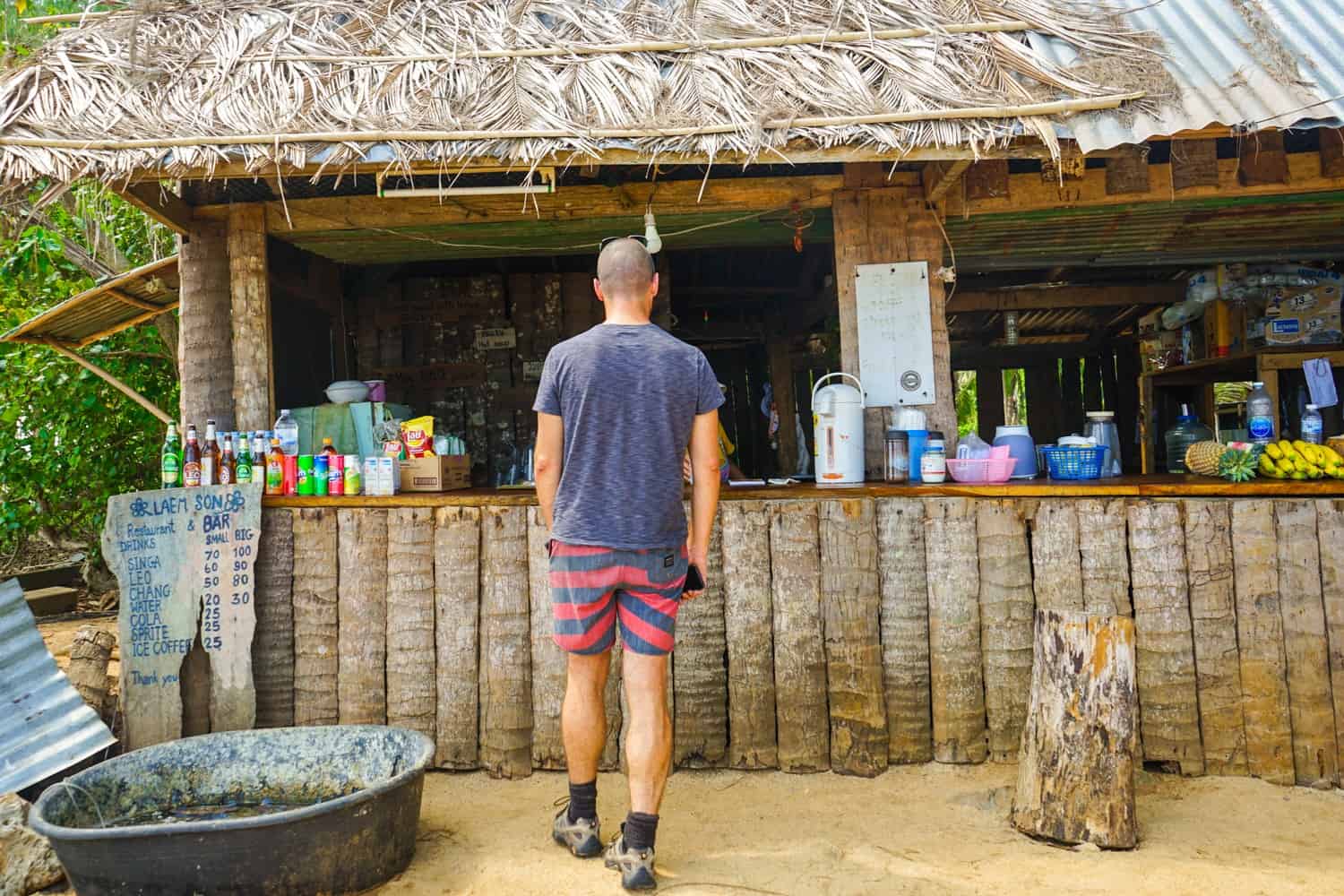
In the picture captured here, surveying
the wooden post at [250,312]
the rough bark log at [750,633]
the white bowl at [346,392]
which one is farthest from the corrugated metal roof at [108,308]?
the rough bark log at [750,633]

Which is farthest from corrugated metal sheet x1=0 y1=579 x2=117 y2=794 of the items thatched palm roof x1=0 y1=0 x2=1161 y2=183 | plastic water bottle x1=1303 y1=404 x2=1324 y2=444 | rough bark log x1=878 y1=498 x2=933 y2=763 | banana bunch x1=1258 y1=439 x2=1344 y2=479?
plastic water bottle x1=1303 y1=404 x2=1324 y2=444

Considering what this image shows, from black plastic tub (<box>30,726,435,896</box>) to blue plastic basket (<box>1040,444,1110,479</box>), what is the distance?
297 centimetres

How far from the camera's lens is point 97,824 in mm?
3270

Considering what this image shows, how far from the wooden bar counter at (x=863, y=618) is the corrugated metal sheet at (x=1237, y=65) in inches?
58.5

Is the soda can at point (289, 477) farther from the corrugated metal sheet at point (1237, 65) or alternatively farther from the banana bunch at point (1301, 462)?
the banana bunch at point (1301, 462)

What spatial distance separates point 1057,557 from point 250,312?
4.19 meters

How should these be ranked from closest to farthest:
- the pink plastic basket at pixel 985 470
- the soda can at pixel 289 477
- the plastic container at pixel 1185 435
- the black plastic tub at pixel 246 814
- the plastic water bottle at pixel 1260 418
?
the black plastic tub at pixel 246 814, the pink plastic basket at pixel 985 470, the plastic water bottle at pixel 1260 418, the soda can at pixel 289 477, the plastic container at pixel 1185 435

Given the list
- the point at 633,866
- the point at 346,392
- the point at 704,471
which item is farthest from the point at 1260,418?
the point at 346,392

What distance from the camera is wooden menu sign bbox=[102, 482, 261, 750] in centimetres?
423

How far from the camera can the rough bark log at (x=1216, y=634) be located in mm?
3828

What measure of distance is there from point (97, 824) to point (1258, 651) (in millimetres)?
4565

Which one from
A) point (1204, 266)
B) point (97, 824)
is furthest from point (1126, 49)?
point (97, 824)

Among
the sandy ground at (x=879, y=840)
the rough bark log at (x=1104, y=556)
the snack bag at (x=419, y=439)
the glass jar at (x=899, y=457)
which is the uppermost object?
the snack bag at (x=419, y=439)

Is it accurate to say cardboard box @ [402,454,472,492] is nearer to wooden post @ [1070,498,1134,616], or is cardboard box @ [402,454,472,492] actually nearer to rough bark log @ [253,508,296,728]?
rough bark log @ [253,508,296,728]
